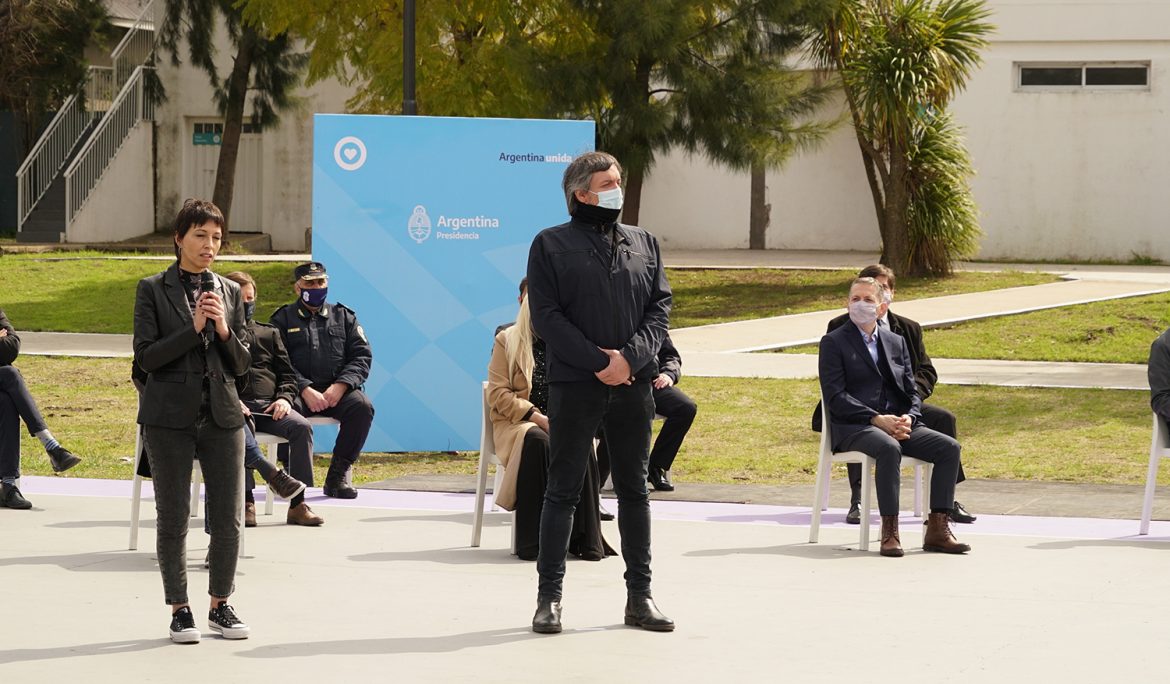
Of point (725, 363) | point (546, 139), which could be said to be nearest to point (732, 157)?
point (725, 363)

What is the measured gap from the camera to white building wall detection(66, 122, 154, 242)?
29.2m

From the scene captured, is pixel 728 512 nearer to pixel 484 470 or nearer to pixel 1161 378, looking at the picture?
pixel 484 470

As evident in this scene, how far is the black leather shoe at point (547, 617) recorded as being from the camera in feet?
20.7

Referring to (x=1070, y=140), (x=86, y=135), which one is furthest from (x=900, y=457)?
(x=86, y=135)

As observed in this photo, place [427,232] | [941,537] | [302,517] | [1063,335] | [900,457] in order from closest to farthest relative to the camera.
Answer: [941,537] → [900,457] → [302,517] → [427,232] → [1063,335]

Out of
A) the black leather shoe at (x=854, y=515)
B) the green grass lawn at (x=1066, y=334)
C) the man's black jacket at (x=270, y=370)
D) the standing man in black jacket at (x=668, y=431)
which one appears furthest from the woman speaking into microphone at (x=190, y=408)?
the green grass lawn at (x=1066, y=334)

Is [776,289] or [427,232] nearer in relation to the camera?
[427,232]

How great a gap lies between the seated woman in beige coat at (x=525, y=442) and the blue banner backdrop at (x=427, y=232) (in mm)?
2747

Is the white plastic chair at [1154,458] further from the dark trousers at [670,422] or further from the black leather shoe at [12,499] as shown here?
the black leather shoe at [12,499]

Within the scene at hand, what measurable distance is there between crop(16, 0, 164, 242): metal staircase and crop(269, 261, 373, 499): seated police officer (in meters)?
20.2

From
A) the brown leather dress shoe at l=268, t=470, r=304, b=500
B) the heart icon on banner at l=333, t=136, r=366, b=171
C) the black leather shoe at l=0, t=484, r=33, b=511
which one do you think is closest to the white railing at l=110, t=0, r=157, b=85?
the heart icon on banner at l=333, t=136, r=366, b=171

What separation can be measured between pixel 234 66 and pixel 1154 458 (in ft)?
70.7

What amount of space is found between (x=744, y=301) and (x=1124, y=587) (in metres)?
14.4

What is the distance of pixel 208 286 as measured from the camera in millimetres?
6230
